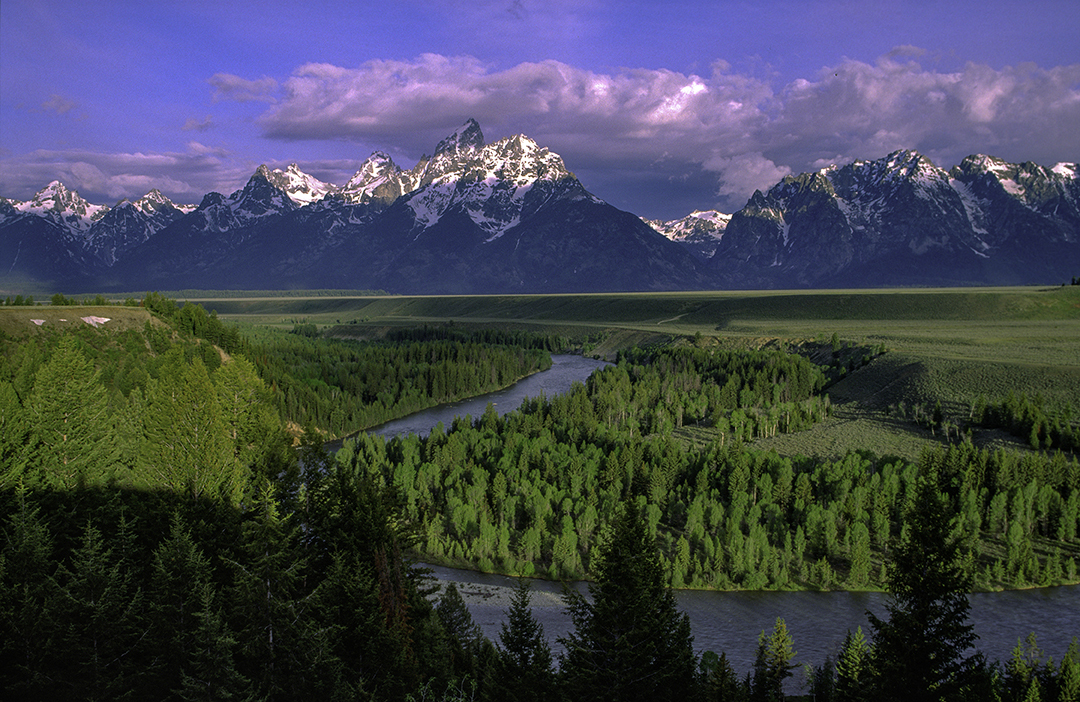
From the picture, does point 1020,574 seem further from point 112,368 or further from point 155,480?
point 112,368

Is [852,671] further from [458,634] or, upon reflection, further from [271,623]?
[271,623]

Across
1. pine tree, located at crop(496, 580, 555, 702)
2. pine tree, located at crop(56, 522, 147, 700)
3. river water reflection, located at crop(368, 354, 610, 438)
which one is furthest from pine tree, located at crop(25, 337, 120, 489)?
river water reflection, located at crop(368, 354, 610, 438)

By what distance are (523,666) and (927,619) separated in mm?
16080

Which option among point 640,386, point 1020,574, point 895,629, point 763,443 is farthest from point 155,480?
point 640,386

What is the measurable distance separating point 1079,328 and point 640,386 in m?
125

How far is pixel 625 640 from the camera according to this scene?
2252 cm

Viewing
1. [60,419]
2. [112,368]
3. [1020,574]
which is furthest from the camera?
[112,368]

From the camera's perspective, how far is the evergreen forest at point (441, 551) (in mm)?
23906

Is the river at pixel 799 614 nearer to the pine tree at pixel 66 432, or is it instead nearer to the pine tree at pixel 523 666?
the pine tree at pixel 523 666

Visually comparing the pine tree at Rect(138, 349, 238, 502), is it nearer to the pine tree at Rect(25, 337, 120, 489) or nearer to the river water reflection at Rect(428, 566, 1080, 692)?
the pine tree at Rect(25, 337, 120, 489)

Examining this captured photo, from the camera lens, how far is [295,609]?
27.4 m

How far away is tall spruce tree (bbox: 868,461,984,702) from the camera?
74.8ft

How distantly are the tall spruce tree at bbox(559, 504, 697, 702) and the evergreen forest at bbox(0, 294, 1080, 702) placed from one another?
0.33 feet

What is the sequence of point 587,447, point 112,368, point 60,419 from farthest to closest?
point 112,368, point 587,447, point 60,419
